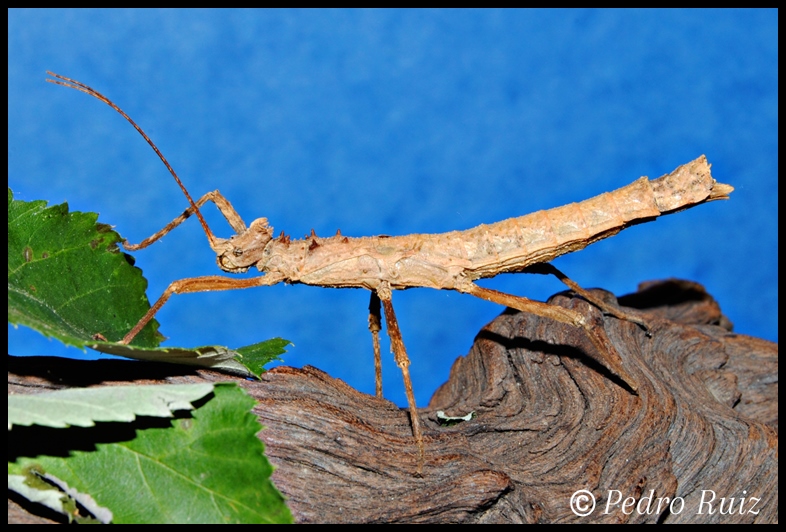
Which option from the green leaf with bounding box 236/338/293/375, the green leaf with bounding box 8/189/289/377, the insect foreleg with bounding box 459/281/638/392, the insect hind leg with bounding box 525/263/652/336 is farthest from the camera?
the insect hind leg with bounding box 525/263/652/336

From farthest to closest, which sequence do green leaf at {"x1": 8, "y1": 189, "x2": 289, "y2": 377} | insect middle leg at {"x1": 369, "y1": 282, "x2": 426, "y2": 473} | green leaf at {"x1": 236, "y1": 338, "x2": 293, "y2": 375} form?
insect middle leg at {"x1": 369, "y1": 282, "x2": 426, "y2": 473}, green leaf at {"x1": 236, "y1": 338, "x2": 293, "y2": 375}, green leaf at {"x1": 8, "y1": 189, "x2": 289, "y2": 377}

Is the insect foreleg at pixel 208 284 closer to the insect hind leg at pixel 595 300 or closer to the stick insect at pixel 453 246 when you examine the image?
the stick insect at pixel 453 246

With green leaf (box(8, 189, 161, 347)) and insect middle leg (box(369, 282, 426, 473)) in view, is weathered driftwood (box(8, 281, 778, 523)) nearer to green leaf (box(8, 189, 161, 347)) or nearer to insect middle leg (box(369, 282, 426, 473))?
insect middle leg (box(369, 282, 426, 473))

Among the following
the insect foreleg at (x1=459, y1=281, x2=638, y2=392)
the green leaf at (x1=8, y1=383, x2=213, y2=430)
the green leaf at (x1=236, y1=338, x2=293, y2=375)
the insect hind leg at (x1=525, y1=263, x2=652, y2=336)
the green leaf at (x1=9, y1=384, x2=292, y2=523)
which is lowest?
the green leaf at (x1=9, y1=384, x2=292, y2=523)

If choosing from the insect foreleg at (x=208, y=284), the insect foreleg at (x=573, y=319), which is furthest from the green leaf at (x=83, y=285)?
the insect foreleg at (x=573, y=319)

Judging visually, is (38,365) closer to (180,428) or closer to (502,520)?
(180,428)

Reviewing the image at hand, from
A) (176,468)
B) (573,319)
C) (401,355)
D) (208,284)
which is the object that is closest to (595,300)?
(573,319)

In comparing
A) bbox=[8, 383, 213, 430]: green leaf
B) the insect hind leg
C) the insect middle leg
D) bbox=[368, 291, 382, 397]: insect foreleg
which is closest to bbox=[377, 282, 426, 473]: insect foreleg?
the insect middle leg
